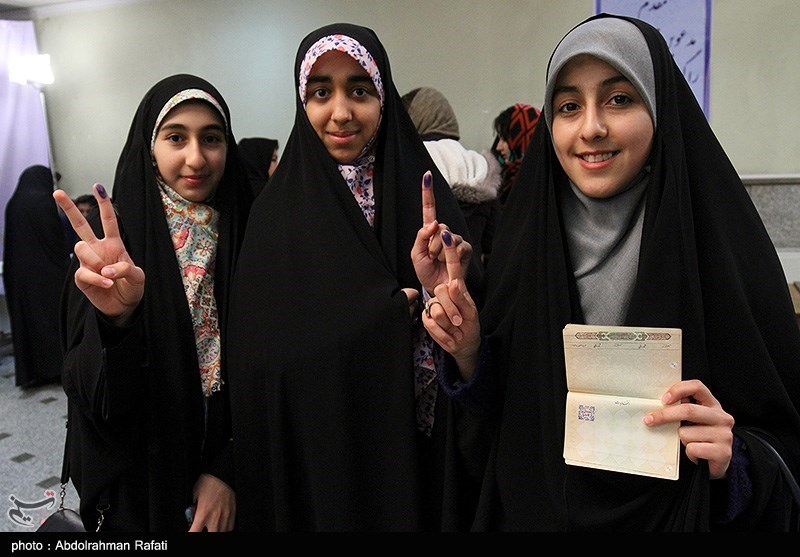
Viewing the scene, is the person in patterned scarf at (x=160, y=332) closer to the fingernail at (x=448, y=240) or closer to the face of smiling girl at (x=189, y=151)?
the face of smiling girl at (x=189, y=151)

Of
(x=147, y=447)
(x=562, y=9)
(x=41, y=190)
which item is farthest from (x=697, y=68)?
(x=41, y=190)

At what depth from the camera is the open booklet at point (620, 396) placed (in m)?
0.77

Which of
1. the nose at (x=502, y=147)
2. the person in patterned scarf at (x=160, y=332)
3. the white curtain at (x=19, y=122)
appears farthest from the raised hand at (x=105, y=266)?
the white curtain at (x=19, y=122)

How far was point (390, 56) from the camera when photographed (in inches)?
151

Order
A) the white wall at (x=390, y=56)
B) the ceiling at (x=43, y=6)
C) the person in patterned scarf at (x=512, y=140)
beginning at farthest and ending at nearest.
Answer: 1. the ceiling at (x=43, y=6)
2. the white wall at (x=390, y=56)
3. the person in patterned scarf at (x=512, y=140)

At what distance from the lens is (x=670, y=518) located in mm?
846

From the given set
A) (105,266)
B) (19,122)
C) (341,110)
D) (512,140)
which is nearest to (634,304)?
(341,110)

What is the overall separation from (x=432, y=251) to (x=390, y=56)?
124 inches

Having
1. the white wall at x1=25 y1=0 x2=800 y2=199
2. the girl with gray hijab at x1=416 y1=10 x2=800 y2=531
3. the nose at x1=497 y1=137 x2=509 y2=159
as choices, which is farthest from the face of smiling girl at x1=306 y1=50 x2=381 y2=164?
the white wall at x1=25 y1=0 x2=800 y2=199

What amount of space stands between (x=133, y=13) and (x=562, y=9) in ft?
10.6

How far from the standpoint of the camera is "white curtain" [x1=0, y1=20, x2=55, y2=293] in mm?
5117

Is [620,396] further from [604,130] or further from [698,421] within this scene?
[604,130]

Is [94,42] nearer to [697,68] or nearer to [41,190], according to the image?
[41,190]

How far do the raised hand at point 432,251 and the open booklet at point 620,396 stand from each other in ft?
0.73
